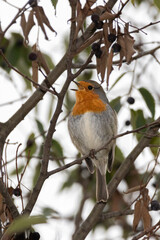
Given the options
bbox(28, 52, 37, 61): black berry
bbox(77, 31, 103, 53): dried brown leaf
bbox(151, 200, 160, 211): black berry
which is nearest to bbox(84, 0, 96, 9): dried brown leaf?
bbox(77, 31, 103, 53): dried brown leaf

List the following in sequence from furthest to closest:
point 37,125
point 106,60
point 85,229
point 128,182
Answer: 1. point 128,182
2. point 37,125
3. point 85,229
4. point 106,60

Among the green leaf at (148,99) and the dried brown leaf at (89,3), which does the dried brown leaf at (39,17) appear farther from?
the green leaf at (148,99)

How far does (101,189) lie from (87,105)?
853 mm

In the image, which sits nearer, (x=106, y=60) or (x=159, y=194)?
(x=106, y=60)

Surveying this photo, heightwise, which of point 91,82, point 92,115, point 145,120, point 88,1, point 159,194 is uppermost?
point 91,82

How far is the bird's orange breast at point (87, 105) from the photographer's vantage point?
4.69 metres

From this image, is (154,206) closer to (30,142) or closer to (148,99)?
(148,99)

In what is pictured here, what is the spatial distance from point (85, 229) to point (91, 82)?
1.87 metres

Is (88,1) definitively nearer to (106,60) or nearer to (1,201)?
(106,60)

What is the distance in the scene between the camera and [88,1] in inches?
108

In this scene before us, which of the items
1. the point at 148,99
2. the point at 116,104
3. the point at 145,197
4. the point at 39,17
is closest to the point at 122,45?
the point at 39,17

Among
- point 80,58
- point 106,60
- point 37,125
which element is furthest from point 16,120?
point 80,58

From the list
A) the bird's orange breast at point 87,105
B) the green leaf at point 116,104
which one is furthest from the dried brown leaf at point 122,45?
the bird's orange breast at point 87,105

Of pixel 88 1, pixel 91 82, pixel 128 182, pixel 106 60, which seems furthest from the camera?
pixel 128 182
